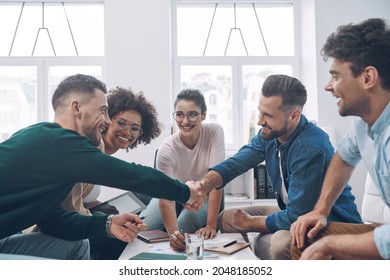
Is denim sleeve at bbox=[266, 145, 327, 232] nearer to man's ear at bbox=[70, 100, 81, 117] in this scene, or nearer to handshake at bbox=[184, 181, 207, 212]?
handshake at bbox=[184, 181, 207, 212]

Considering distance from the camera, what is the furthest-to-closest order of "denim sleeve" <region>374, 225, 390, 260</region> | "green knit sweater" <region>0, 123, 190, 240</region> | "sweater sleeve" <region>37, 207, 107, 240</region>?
"sweater sleeve" <region>37, 207, 107, 240</region> < "green knit sweater" <region>0, 123, 190, 240</region> < "denim sleeve" <region>374, 225, 390, 260</region>

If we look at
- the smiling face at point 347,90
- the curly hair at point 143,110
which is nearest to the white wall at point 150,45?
the curly hair at point 143,110

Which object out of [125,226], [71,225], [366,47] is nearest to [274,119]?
[366,47]

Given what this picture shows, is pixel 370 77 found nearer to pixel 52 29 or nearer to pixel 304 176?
pixel 304 176

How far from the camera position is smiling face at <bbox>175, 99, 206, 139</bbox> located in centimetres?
102

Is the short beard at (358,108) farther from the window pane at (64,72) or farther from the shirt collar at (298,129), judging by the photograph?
the window pane at (64,72)

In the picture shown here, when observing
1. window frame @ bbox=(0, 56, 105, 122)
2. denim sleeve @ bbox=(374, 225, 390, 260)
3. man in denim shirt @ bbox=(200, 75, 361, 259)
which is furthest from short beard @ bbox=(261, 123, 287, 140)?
window frame @ bbox=(0, 56, 105, 122)

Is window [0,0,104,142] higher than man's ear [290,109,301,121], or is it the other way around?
window [0,0,104,142]

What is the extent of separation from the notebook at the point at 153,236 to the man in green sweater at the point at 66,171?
0.03 metres

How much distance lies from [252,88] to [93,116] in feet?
1.46

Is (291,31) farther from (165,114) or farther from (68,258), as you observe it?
(68,258)
